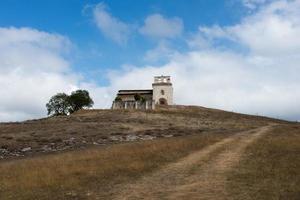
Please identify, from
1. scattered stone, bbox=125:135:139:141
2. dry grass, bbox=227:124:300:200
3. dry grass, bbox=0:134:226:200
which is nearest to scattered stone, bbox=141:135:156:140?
scattered stone, bbox=125:135:139:141

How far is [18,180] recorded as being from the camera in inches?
990

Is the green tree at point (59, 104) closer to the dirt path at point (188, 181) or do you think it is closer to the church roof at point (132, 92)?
the church roof at point (132, 92)

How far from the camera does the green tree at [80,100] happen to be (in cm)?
13188

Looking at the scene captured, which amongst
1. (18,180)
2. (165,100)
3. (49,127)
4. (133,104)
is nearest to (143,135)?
(49,127)

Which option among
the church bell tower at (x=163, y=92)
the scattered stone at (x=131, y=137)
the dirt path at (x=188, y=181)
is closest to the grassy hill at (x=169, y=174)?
the dirt path at (x=188, y=181)

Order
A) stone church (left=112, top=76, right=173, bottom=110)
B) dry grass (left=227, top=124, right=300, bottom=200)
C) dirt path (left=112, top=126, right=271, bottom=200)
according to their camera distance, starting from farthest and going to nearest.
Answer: stone church (left=112, top=76, right=173, bottom=110), dirt path (left=112, top=126, right=271, bottom=200), dry grass (left=227, top=124, right=300, bottom=200)

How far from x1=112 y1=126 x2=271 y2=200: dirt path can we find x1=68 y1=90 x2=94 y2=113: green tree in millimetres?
100562

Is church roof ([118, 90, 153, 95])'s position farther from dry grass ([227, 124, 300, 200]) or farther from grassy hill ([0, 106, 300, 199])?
dry grass ([227, 124, 300, 200])

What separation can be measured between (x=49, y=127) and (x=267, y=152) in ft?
146

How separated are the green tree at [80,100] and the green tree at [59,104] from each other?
1.24 m

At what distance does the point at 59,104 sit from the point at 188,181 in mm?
114070

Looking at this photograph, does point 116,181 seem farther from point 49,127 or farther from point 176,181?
point 49,127

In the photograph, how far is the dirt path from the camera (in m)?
19.4

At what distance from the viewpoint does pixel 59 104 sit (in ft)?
439
